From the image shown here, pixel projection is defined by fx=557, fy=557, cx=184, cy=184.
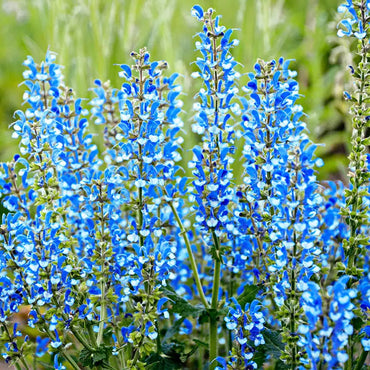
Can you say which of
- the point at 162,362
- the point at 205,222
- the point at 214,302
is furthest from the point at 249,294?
the point at 162,362

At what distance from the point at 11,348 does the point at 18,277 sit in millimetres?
231

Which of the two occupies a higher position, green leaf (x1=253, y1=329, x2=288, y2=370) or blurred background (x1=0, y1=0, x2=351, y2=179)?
blurred background (x1=0, y1=0, x2=351, y2=179)

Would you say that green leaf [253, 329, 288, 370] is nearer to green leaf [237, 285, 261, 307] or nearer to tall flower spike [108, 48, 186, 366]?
green leaf [237, 285, 261, 307]

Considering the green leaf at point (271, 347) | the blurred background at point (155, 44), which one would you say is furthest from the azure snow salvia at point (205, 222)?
the blurred background at point (155, 44)

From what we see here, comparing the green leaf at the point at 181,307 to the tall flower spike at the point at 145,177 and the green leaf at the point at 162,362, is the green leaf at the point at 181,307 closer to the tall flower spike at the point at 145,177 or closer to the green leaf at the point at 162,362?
the tall flower spike at the point at 145,177

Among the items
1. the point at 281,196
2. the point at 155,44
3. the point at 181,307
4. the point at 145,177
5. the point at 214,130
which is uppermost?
the point at 155,44

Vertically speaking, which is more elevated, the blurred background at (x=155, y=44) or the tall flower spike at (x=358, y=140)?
the blurred background at (x=155, y=44)

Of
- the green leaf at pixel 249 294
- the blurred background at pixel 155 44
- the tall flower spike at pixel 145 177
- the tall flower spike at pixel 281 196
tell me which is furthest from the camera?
the blurred background at pixel 155 44

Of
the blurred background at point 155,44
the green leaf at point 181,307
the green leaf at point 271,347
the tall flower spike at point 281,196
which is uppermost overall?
the blurred background at point 155,44

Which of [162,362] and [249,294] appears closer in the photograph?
[249,294]

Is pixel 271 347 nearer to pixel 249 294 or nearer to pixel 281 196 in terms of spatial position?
pixel 249 294

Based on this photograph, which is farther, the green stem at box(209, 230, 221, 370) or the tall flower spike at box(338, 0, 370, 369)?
→ the green stem at box(209, 230, 221, 370)

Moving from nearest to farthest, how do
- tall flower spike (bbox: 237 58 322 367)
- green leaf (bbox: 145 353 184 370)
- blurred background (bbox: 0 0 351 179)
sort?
tall flower spike (bbox: 237 58 322 367)
green leaf (bbox: 145 353 184 370)
blurred background (bbox: 0 0 351 179)

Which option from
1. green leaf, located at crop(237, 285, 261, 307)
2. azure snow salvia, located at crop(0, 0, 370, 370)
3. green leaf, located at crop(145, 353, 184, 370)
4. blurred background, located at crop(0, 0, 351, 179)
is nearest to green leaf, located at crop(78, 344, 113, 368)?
azure snow salvia, located at crop(0, 0, 370, 370)
